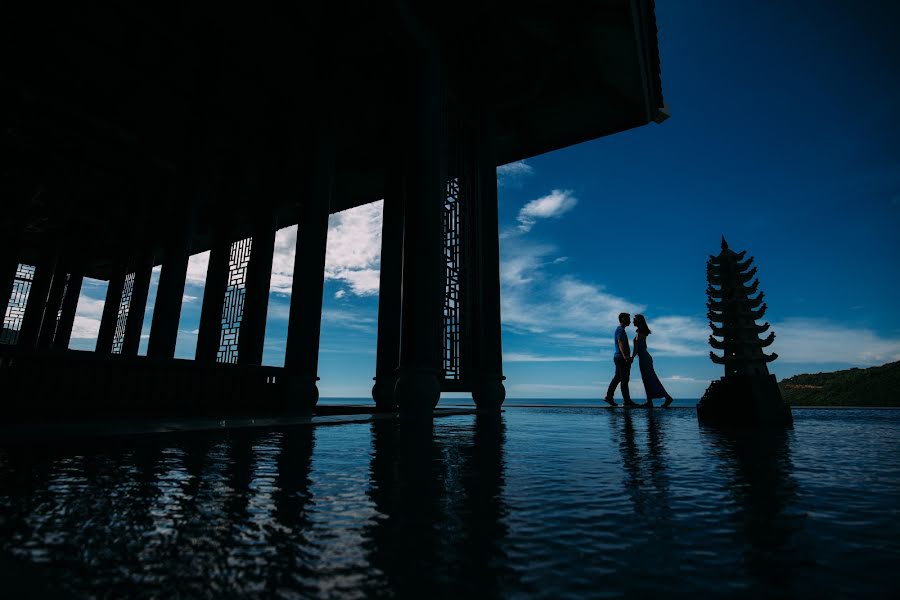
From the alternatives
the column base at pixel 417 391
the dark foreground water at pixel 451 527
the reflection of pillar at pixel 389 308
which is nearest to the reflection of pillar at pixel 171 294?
the reflection of pillar at pixel 389 308

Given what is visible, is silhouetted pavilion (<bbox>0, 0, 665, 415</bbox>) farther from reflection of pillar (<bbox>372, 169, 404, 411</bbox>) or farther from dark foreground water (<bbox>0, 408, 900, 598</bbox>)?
dark foreground water (<bbox>0, 408, 900, 598</bbox>)

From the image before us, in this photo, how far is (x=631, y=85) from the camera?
10.9m

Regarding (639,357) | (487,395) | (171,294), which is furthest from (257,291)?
(639,357)

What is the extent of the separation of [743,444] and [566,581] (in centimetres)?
327

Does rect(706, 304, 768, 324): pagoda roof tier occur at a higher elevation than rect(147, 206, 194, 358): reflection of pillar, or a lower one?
lower

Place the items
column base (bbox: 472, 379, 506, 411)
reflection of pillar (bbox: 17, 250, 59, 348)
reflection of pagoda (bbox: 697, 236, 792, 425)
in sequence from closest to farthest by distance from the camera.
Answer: reflection of pagoda (bbox: 697, 236, 792, 425) → column base (bbox: 472, 379, 506, 411) → reflection of pillar (bbox: 17, 250, 59, 348)

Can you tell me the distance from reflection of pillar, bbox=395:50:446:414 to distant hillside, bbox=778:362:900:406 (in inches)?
615

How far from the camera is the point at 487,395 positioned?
991 centimetres

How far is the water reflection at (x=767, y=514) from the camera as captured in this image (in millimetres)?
942

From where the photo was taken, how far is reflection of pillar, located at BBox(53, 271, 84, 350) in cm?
1616

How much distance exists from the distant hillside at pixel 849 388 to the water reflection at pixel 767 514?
17.5m

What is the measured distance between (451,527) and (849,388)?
73.2 feet

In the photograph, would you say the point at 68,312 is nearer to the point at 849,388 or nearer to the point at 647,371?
the point at 647,371

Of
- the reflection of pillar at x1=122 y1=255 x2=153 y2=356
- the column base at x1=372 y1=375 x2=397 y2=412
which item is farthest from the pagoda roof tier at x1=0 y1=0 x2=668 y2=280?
the column base at x1=372 y1=375 x2=397 y2=412
